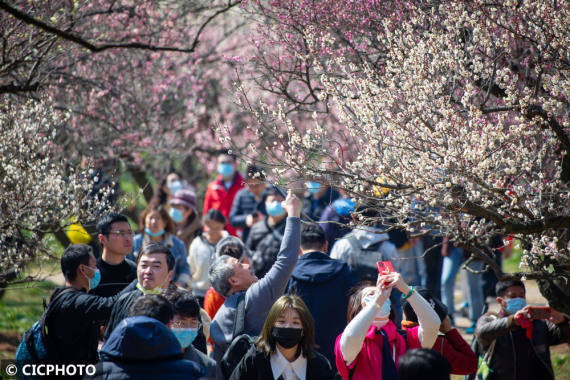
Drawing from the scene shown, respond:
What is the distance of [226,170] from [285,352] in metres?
8.45

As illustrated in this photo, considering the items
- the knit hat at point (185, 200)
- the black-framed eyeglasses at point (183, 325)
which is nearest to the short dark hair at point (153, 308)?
the black-framed eyeglasses at point (183, 325)

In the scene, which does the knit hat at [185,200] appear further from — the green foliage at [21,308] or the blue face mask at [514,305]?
the blue face mask at [514,305]

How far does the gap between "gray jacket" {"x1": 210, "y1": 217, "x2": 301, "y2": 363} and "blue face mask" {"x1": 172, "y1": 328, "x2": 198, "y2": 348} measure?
16.0 inches

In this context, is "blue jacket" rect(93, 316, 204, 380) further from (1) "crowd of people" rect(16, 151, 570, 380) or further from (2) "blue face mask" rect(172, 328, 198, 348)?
(2) "blue face mask" rect(172, 328, 198, 348)

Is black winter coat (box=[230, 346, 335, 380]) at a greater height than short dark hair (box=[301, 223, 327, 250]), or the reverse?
short dark hair (box=[301, 223, 327, 250])

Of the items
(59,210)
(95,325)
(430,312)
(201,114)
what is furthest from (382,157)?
(201,114)

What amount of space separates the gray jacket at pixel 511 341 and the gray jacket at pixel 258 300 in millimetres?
1766

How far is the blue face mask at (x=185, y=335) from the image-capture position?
5.09m

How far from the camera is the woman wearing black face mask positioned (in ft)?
15.7

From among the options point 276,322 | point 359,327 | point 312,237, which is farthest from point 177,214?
point 359,327

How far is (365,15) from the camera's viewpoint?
6312 millimetres

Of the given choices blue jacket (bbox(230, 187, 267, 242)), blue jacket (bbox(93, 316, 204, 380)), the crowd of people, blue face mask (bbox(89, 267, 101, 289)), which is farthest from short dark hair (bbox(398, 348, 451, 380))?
blue jacket (bbox(230, 187, 267, 242))

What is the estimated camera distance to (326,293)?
21.5 feet

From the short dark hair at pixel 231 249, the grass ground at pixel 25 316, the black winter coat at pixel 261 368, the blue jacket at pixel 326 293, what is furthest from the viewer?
the grass ground at pixel 25 316
